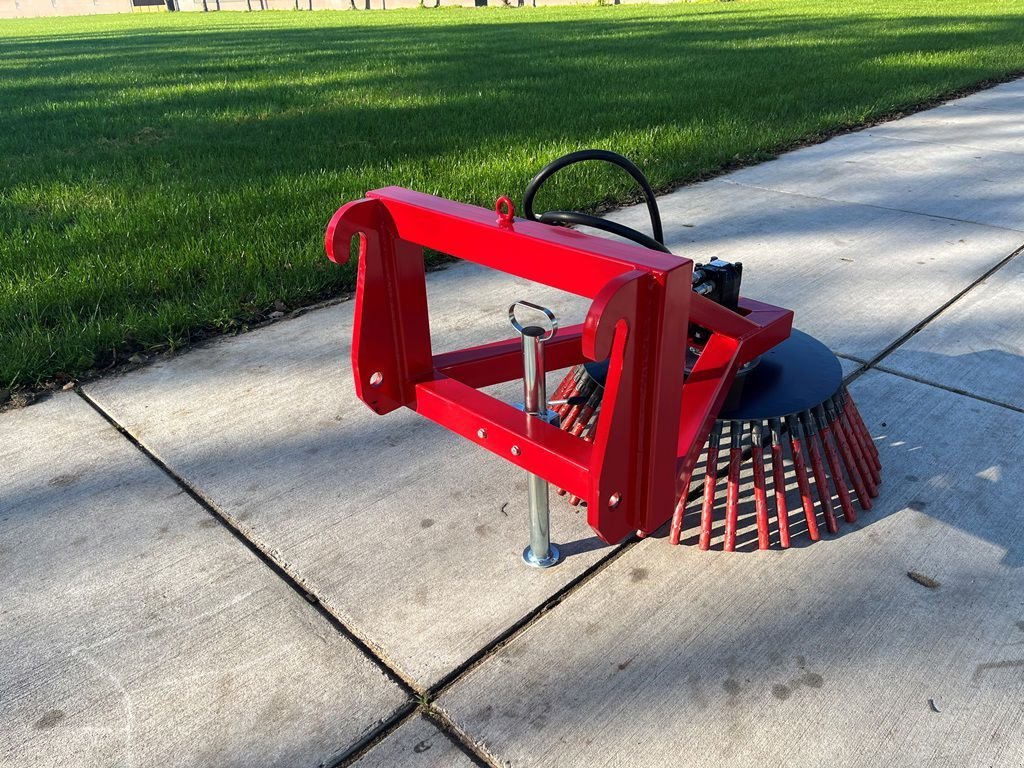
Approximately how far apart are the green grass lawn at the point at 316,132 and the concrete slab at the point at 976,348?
206cm

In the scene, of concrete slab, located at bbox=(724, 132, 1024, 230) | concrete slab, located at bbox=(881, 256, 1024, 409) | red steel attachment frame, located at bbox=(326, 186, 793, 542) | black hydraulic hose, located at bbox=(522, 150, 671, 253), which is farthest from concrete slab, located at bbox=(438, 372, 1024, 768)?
concrete slab, located at bbox=(724, 132, 1024, 230)

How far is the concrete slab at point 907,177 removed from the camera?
477 cm

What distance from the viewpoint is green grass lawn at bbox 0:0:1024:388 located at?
144 inches

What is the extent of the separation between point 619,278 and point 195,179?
14.9 feet

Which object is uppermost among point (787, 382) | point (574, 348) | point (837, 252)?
point (574, 348)

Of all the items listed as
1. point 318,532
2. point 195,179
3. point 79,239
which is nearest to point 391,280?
point 318,532

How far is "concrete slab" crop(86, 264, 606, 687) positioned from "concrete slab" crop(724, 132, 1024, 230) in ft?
8.08

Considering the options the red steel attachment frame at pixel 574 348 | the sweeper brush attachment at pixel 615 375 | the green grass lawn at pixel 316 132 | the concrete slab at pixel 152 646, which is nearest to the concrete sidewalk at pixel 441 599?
the concrete slab at pixel 152 646

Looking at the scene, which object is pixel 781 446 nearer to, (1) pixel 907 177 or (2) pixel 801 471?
(2) pixel 801 471

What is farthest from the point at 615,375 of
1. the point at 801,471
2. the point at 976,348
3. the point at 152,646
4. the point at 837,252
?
the point at 837,252

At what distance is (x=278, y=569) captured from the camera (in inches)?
84.0

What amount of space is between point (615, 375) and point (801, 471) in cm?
81

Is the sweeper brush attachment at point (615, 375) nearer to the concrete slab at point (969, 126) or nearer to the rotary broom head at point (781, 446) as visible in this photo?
→ the rotary broom head at point (781, 446)

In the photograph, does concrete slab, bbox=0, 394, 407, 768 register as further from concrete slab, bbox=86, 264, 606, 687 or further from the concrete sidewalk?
concrete slab, bbox=86, 264, 606, 687
